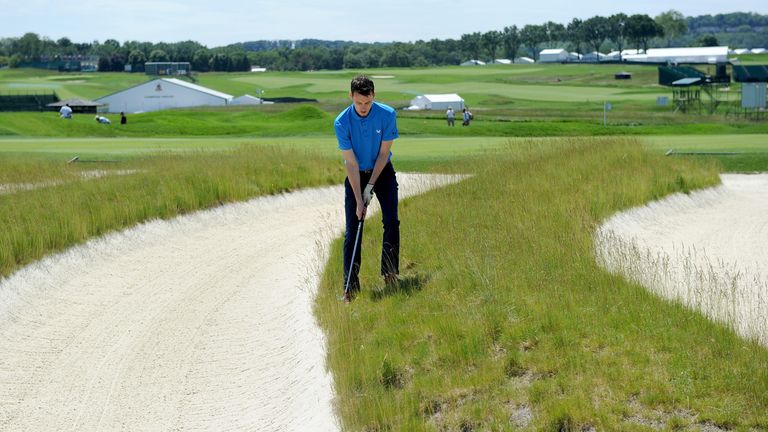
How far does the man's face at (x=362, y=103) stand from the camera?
1159 cm

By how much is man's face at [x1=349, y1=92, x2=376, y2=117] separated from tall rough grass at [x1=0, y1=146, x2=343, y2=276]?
5778 millimetres

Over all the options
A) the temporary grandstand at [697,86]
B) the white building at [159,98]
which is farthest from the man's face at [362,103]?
the white building at [159,98]

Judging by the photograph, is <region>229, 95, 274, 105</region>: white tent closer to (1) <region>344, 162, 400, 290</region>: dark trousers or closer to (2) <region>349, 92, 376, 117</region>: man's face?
(1) <region>344, 162, 400, 290</region>: dark trousers

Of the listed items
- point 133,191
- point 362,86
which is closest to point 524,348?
point 362,86

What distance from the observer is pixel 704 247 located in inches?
742

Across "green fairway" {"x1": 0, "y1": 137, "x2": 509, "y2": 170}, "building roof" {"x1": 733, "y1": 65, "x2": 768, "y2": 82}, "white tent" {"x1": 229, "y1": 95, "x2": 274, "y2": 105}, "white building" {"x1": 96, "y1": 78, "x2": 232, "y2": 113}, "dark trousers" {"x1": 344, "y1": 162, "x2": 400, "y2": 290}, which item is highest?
"dark trousers" {"x1": 344, "y1": 162, "x2": 400, "y2": 290}

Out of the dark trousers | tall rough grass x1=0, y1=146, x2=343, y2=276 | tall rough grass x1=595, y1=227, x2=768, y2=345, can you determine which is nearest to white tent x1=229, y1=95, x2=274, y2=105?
tall rough grass x1=0, y1=146, x2=343, y2=276

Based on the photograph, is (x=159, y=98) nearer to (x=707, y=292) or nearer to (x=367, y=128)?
(x=367, y=128)

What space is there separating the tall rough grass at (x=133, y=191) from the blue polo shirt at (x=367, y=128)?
548 cm

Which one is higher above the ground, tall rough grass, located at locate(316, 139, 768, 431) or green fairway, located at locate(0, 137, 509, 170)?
tall rough grass, located at locate(316, 139, 768, 431)

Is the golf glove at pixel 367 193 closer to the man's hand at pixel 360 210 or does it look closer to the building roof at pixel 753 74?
the man's hand at pixel 360 210

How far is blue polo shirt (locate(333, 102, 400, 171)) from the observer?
12.0m

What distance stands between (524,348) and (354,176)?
3.70m

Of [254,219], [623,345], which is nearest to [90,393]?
[623,345]
